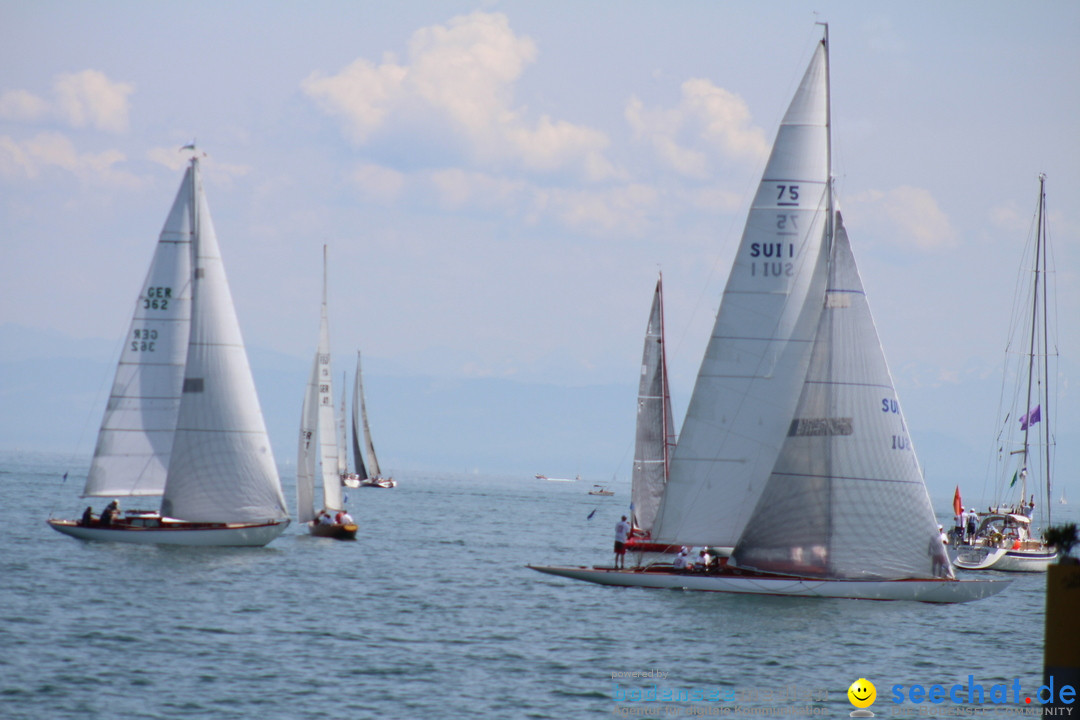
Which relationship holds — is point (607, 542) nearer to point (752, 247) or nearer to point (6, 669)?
point (752, 247)

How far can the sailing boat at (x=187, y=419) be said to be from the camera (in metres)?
39.7

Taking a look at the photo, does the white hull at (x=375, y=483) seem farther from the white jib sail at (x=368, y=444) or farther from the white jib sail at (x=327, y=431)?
the white jib sail at (x=327, y=431)

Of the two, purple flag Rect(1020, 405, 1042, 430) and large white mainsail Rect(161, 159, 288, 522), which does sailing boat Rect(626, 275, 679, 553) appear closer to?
large white mainsail Rect(161, 159, 288, 522)

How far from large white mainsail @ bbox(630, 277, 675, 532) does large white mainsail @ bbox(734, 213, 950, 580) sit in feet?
45.7

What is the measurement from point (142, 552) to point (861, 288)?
2342 centimetres

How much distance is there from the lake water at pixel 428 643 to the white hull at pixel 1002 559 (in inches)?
326

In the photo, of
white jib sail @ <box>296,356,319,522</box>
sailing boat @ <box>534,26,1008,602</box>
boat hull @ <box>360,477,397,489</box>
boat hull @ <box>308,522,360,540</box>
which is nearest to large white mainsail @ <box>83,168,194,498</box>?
white jib sail @ <box>296,356,319,522</box>

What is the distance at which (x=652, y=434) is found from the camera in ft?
152

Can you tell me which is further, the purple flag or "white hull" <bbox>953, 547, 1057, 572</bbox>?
the purple flag

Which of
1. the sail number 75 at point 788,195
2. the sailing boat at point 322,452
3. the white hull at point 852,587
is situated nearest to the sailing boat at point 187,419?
the sailing boat at point 322,452

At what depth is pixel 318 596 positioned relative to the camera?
3338 cm

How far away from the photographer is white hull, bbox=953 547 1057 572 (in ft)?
166

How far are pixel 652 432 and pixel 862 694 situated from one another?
24206 mm

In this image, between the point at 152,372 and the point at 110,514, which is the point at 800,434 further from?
the point at 110,514
